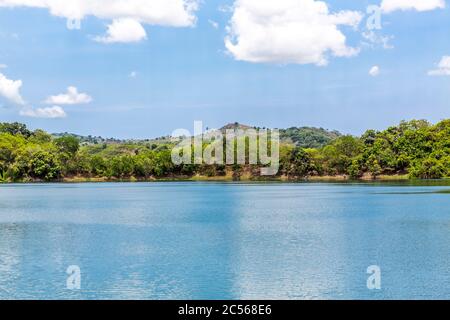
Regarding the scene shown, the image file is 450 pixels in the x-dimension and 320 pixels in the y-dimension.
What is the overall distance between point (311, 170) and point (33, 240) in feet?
294

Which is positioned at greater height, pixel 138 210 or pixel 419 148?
pixel 419 148

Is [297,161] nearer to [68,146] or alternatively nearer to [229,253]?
[68,146]

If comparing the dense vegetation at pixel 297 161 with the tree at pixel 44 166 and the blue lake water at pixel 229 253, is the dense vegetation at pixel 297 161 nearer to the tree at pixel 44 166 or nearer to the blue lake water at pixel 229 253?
the tree at pixel 44 166

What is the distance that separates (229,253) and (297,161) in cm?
8870

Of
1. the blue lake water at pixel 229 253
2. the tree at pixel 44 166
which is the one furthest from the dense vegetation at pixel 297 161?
the blue lake water at pixel 229 253

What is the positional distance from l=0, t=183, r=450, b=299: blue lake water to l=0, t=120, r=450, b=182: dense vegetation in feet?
198

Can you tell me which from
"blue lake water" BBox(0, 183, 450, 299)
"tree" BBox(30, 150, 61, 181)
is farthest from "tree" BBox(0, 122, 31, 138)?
"blue lake water" BBox(0, 183, 450, 299)

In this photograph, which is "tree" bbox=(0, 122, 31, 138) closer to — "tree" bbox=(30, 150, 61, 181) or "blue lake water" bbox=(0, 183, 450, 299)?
"tree" bbox=(30, 150, 61, 181)

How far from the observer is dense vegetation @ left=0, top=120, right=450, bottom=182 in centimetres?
10431

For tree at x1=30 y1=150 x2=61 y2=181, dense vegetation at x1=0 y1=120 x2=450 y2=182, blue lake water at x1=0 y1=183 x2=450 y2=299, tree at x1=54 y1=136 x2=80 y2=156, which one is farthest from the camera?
tree at x1=54 y1=136 x2=80 y2=156

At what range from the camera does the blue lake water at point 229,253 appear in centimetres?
1978

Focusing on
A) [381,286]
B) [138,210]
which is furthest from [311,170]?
[381,286]

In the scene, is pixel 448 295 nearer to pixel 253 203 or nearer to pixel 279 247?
pixel 279 247
